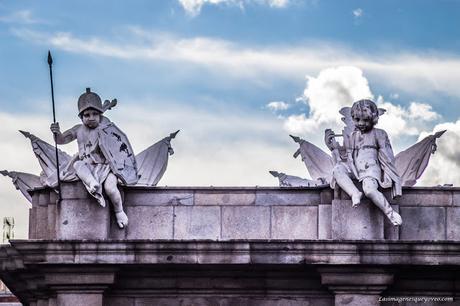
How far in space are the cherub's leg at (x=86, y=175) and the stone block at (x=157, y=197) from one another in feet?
3.71

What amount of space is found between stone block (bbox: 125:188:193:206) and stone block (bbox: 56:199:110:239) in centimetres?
83

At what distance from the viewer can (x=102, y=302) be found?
35531 mm

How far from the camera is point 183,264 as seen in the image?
1384 inches

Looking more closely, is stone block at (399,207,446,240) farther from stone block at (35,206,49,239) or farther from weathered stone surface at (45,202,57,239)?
stone block at (35,206,49,239)

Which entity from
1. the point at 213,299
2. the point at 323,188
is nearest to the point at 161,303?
the point at 213,299

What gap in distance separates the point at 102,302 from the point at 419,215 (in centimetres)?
666

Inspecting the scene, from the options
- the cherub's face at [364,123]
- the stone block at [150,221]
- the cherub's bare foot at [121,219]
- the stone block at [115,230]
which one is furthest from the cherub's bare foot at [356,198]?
the stone block at [115,230]

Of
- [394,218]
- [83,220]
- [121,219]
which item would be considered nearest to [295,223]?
[394,218]

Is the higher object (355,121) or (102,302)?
(355,121)

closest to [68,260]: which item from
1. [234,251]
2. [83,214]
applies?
[83,214]

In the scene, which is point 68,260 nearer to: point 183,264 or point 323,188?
point 183,264

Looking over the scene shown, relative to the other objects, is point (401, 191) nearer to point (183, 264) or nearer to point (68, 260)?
point (183, 264)

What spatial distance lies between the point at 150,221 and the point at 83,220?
1454 mm

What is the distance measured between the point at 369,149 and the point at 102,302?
620cm
